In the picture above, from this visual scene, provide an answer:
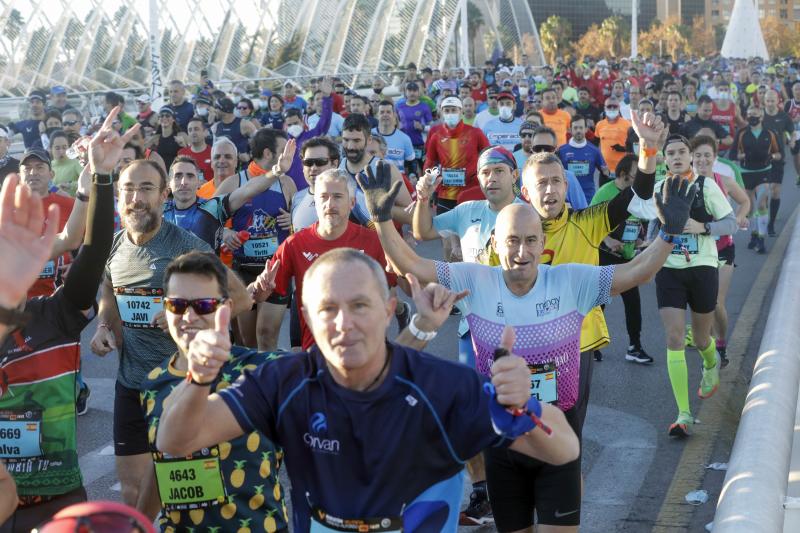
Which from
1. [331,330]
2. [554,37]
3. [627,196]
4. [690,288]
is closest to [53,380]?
[331,330]

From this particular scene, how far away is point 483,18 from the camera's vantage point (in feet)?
201

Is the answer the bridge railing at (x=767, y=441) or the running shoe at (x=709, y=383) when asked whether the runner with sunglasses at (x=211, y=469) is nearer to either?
the bridge railing at (x=767, y=441)

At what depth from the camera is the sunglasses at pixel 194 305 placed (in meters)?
3.99

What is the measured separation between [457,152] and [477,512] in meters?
6.61

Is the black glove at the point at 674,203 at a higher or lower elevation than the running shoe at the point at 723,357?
higher

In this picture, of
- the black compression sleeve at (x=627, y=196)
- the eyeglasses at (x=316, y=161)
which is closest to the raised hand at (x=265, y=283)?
the black compression sleeve at (x=627, y=196)

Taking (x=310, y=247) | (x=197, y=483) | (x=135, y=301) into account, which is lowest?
(x=197, y=483)

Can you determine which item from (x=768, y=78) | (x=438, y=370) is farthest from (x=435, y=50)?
(x=438, y=370)

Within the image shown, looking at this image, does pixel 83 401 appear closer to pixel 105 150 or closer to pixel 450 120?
pixel 105 150

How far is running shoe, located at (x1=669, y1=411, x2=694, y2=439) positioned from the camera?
7.16m

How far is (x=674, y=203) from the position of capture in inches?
188

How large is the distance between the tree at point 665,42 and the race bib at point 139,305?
107228 millimetres

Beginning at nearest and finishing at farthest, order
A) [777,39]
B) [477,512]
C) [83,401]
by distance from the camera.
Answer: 1. [477,512]
2. [83,401]
3. [777,39]

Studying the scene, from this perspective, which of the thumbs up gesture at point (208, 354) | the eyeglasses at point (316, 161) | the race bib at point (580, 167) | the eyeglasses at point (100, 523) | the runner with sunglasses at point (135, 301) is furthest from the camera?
the race bib at point (580, 167)
